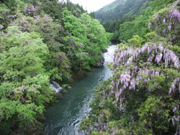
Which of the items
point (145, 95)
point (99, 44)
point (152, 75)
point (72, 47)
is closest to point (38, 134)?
point (145, 95)

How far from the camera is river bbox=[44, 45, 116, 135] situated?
11914 millimetres

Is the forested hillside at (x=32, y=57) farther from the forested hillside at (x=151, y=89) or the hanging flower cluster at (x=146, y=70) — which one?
the hanging flower cluster at (x=146, y=70)

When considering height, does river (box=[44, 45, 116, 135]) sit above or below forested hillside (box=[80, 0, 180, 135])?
below

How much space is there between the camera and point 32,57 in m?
10.3

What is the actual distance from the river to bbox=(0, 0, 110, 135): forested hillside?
1.10m

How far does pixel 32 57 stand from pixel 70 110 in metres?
7.32

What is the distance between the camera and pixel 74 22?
→ 24.7m

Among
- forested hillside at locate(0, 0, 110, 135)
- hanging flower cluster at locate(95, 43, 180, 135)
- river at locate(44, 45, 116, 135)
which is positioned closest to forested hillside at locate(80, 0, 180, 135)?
hanging flower cluster at locate(95, 43, 180, 135)

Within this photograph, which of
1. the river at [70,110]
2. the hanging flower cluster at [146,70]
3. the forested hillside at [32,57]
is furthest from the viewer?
the river at [70,110]

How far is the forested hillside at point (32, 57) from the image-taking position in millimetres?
8945

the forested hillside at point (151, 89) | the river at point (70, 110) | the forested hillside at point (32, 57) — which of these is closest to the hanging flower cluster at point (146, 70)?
the forested hillside at point (151, 89)

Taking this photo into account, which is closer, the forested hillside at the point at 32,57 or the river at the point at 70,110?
the forested hillside at the point at 32,57

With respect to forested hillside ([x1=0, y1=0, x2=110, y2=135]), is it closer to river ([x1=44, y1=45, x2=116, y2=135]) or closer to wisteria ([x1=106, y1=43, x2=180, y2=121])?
river ([x1=44, y1=45, x2=116, y2=135])

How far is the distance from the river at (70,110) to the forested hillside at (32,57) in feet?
3.60
